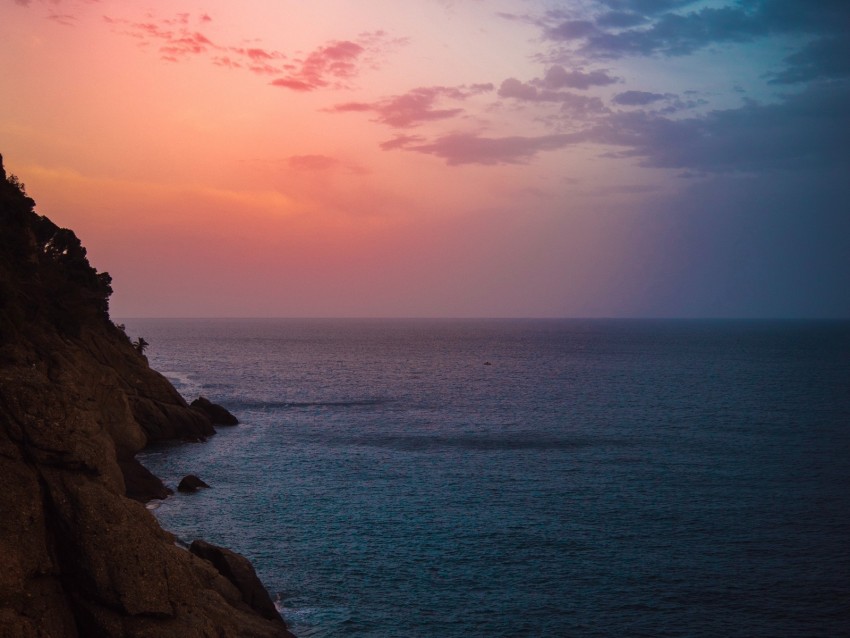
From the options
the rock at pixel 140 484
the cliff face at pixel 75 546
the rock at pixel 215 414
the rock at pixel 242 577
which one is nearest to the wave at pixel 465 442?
the rock at pixel 215 414

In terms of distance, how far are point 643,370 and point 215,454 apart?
13699cm

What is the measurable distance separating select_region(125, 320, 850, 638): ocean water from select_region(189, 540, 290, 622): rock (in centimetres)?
222

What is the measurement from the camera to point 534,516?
5250cm

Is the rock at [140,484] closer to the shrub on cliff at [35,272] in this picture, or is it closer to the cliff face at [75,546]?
the shrub on cliff at [35,272]

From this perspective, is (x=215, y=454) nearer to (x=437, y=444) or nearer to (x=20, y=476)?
(x=437, y=444)

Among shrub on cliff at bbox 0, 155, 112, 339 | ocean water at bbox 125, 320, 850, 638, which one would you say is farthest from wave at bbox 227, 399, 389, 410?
shrub on cliff at bbox 0, 155, 112, 339

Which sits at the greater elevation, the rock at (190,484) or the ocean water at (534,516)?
the rock at (190,484)

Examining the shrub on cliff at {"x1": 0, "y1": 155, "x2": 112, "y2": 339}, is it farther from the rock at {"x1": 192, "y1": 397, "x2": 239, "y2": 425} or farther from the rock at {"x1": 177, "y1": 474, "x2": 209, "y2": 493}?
the rock at {"x1": 192, "y1": 397, "x2": 239, "y2": 425}

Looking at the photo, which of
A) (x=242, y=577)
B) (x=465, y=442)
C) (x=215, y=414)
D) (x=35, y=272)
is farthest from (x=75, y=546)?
(x=215, y=414)

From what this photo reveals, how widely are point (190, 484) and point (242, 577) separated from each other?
85.6 feet

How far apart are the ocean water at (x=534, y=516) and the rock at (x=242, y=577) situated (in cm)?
222

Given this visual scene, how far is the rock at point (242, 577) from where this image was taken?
3209 cm

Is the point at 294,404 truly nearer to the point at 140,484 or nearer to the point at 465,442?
the point at 465,442

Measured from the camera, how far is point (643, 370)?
18338 cm
